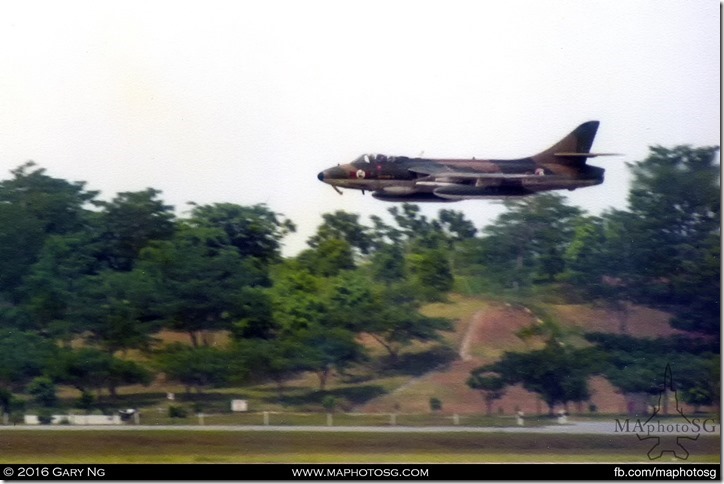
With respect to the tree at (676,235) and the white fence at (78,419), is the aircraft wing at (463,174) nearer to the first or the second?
the tree at (676,235)

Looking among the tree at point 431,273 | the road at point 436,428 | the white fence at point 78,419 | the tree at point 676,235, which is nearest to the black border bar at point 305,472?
the road at point 436,428

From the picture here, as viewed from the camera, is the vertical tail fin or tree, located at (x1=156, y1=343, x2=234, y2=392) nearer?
tree, located at (x1=156, y1=343, x2=234, y2=392)

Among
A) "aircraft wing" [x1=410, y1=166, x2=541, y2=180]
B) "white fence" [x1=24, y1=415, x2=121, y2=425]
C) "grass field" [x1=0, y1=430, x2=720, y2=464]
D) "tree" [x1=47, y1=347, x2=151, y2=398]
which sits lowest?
"grass field" [x1=0, y1=430, x2=720, y2=464]

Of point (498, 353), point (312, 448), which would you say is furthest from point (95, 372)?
point (498, 353)

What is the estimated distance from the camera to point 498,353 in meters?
33.8

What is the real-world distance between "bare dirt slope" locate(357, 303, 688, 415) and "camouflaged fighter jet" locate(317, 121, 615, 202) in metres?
2.74

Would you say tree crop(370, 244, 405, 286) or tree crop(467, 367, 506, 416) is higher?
tree crop(370, 244, 405, 286)

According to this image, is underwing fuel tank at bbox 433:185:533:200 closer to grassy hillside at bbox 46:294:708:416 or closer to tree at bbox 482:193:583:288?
tree at bbox 482:193:583:288

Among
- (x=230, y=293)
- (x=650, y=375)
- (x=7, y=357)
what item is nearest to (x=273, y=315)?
(x=230, y=293)

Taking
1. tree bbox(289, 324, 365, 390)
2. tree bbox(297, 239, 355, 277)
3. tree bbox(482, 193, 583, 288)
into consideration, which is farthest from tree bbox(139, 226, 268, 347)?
tree bbox(482, 193, 583, 288)

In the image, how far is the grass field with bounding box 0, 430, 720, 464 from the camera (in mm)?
30750

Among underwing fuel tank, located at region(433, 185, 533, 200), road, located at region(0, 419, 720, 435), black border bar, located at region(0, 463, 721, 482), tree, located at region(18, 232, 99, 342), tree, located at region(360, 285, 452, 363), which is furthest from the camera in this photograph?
tree, located at region(18, 232, 99, 342)

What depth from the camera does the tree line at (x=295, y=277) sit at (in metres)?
33.6

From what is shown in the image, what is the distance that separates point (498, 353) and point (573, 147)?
4.72m
